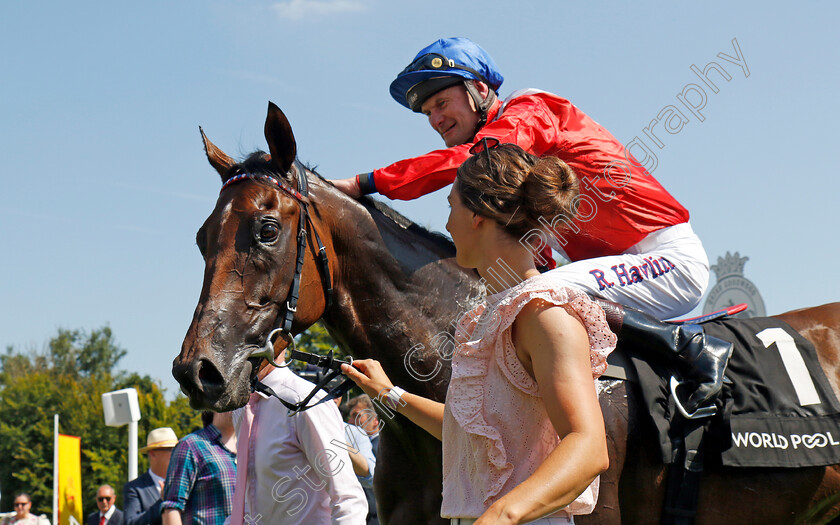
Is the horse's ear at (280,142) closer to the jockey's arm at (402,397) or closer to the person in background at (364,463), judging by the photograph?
the jockey's arm at (402,397)

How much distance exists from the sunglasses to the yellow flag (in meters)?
11.7

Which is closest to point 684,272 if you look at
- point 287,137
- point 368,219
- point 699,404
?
point 699,404

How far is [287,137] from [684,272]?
1.88 meters

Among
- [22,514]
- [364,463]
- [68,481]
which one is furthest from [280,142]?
[22,514]

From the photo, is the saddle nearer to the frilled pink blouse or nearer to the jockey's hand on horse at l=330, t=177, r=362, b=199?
the frilled pink blouse

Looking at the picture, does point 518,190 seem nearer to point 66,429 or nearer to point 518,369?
point 518,369

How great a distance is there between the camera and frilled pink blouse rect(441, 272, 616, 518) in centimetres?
178

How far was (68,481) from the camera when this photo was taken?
13.4 m

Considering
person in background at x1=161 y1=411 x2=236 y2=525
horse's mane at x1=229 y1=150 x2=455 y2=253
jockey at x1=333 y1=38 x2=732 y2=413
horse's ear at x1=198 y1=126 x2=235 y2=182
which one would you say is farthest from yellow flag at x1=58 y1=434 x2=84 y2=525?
jockey at x1=333 y1=38 x2=732 y2=413

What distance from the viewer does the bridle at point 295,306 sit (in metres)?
3.21

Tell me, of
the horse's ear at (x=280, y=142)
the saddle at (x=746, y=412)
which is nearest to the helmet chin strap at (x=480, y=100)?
the horse's ear at (x=280, y=142)

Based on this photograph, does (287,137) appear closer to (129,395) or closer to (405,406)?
(405,406)

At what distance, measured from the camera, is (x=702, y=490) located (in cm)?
308

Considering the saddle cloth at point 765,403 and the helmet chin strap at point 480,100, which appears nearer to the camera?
the saddle cloth at point 765,403
